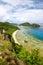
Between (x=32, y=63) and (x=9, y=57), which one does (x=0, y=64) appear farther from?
(x=32, y=63)

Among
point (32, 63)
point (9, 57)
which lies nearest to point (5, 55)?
point (9, 57)

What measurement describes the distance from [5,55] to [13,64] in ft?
6.60

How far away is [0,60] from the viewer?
22094 mm

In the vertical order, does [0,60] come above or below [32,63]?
above

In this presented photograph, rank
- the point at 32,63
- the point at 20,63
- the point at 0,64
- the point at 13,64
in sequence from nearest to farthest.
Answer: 1. the point at 0,64
2. the point at 13,64
3. the point at 20,63
4. the point at 32,63

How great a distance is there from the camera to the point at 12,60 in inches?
933

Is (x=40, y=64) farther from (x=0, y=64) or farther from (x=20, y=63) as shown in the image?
(x=0, y=64)

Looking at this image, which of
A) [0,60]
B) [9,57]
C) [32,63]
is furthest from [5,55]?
[32,63]

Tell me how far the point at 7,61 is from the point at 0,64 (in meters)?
1.60

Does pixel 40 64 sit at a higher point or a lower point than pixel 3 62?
lower

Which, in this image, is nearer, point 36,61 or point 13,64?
point 13,64

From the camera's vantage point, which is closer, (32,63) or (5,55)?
(5,55)

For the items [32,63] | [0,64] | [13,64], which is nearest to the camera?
[0,64]

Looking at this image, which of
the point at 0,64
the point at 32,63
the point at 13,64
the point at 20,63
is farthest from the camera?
the point at 32,63
